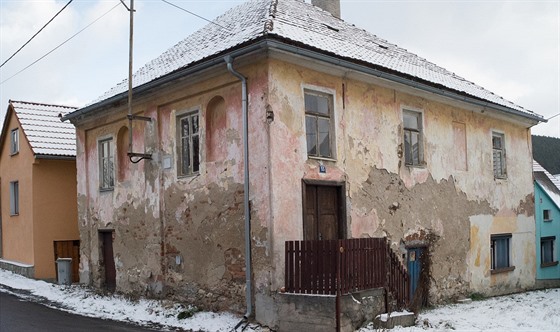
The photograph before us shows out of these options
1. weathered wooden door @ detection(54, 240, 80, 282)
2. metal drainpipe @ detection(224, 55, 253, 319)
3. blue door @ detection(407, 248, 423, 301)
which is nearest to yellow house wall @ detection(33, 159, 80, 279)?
weathered wooden door @ detection(54, 240, 80, 282)

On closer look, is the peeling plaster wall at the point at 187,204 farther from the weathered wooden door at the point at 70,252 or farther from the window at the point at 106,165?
the weathered wooden door at the point at 70,252

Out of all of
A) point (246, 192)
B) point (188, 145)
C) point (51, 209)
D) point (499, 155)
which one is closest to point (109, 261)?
point (51, 209)

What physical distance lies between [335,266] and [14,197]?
14.5 metres

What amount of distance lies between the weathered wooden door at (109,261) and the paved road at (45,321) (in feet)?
8.02

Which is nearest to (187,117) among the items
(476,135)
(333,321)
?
(333,321)

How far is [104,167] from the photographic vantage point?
16.5m

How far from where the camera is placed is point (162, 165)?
547 inches

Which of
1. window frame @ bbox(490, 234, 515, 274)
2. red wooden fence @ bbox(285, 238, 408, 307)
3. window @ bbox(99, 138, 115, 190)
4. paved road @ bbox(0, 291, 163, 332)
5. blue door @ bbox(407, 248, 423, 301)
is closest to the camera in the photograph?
red wooden fence @ bbox(285, 238, 408, 307)

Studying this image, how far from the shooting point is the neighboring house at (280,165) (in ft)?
37.5

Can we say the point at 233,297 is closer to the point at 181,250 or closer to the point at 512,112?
the point at 181,250

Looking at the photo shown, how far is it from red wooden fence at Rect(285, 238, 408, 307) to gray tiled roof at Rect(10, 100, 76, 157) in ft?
A: 36.6

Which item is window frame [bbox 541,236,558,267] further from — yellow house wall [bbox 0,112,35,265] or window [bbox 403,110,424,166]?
yellow house wall [bbox 0,112,35,265]

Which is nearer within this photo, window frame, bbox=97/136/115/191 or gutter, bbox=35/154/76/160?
window frame, bbox=97/136/115/191

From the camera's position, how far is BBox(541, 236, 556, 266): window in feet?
70.3
